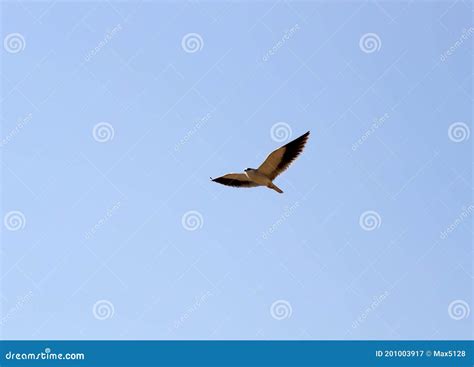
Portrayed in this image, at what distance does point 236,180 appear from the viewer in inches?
583

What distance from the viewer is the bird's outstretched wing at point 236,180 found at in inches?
576

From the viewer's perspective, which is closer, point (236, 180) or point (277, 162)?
point (277, 162)

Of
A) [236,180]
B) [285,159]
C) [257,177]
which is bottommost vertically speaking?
[236,180]

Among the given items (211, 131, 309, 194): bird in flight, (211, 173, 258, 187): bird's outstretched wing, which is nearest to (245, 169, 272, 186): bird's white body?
(211, 131, 309, 194): bird in flight

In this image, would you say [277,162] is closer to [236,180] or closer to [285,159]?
Result: [285,159]

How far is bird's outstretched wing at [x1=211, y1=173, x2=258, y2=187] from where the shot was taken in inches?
576

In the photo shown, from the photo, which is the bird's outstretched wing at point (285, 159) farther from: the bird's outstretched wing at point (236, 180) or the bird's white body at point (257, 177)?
the bird's outstretched wing at point (236, 180)

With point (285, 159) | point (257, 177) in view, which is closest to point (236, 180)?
point (257, 177)

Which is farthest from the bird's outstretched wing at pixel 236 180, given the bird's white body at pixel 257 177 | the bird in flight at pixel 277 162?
the bird in flight at pixel 277 162
